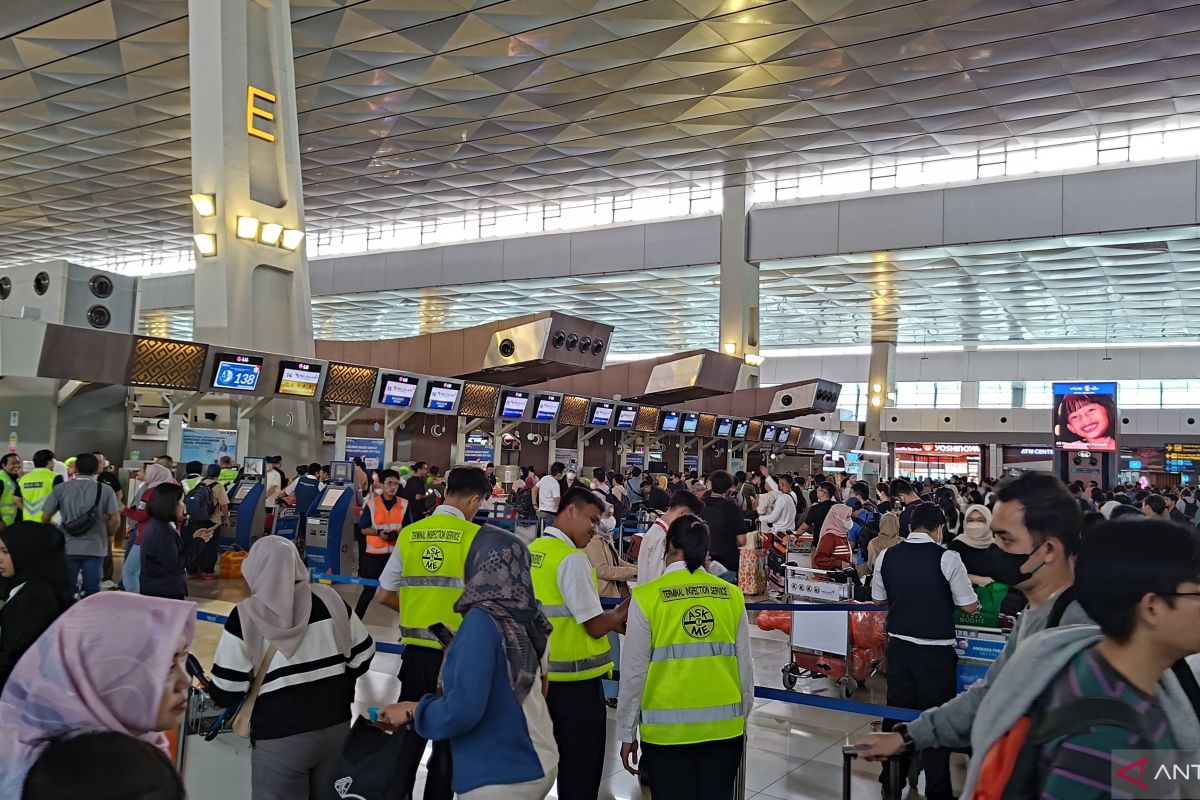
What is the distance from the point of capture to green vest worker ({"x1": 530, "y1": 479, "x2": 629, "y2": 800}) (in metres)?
3.71

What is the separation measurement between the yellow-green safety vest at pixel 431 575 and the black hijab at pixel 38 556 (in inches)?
56.2

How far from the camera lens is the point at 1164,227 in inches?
723

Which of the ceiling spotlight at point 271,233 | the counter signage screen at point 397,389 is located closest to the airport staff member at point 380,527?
the ceiling spotlight at point 271,233

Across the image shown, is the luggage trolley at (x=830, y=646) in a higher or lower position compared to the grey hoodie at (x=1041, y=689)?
lower

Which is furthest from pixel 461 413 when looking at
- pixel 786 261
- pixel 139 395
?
pixel 786 261

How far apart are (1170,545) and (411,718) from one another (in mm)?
2175

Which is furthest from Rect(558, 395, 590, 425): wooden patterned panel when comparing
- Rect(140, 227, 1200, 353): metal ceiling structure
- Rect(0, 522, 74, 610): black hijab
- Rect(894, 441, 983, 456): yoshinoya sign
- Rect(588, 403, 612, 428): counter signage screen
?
Rect(894, 441, 983, 456): yoshinoya sign

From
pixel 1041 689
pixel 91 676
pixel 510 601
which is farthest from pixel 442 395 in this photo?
pixel 1041 689

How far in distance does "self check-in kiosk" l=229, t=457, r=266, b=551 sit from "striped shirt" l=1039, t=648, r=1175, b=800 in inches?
436

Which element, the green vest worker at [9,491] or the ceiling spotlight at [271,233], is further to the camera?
the ceiling spotlight at [271,233]

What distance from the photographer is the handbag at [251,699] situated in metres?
3.03

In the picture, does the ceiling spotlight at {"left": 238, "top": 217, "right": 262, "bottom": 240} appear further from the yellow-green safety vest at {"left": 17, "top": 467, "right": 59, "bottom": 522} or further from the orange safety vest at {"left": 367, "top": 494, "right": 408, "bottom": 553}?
the orange safety vest at {"left": 367, "top": 494, "right": 408, "bottom": 553}

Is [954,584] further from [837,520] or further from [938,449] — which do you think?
[938,449]

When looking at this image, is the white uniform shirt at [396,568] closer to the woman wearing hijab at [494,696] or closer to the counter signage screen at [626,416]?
the woman wearing hijab at [494,696]
